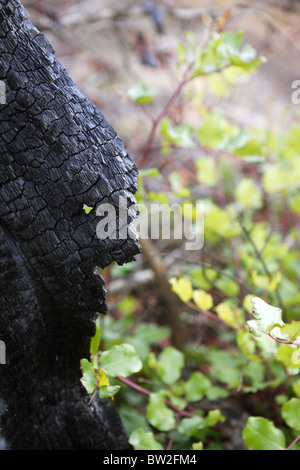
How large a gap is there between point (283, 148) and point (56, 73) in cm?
105

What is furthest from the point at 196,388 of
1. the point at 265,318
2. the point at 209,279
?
the point at 265,318

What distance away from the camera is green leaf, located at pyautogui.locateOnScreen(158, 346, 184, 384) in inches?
42.6

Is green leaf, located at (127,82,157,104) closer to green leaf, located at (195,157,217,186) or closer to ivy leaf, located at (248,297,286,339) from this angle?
green leaf, located at (195,157,217,186)

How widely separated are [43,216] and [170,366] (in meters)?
0.60

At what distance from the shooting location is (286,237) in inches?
74.4

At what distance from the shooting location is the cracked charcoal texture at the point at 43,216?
674mm

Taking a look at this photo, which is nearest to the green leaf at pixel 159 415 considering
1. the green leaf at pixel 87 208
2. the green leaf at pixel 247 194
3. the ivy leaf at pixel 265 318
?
the ivy leaf at pixel 265 318

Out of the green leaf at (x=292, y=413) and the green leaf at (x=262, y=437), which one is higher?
the green leaf at (x=292, y=413)

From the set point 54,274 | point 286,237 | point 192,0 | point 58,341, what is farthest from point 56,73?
point 192,0

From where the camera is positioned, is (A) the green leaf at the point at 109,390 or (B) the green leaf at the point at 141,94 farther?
(B) the green leaf at the point at 141,94

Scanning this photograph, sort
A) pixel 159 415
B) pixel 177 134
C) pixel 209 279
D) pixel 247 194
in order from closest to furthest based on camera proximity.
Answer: pixel 159 415 → pixel 177 134 → pixel 209 279 → pixel 247 194

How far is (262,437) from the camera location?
0.80 meters

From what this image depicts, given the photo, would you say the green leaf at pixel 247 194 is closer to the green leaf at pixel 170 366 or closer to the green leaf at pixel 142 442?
the green leaf at pixel 170 366

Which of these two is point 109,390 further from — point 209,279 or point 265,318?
point 209,279
